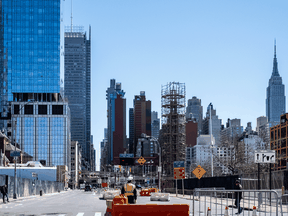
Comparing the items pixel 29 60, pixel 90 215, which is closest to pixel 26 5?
pixel 29 60

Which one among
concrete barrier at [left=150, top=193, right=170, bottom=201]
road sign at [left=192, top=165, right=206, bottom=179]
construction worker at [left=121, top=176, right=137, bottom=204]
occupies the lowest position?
concrete barrier at [left=150, top=193, right=170, bottom=201]

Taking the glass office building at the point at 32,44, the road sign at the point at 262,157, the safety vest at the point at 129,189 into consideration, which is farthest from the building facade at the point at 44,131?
the road sign at the point at 262,157

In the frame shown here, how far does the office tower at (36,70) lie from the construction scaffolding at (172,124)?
67988 mm

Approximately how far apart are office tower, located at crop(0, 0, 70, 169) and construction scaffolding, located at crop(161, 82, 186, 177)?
6799 cm

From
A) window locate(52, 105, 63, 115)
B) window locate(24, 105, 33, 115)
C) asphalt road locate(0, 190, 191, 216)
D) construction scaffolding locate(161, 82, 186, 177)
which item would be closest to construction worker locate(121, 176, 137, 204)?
asphalt road locate(0, 190, 191, 216)

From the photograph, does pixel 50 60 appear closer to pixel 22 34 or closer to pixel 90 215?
pixel 22 34

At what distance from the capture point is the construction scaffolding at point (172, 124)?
111312mm

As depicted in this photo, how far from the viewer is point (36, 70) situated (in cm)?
17038

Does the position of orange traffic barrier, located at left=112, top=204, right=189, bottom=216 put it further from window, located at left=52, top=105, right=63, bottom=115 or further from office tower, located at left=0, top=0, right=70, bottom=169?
window, located at left=52, top=105, right=63, bottom=115

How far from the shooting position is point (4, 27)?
16975 centimetres

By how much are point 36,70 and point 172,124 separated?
7823cm

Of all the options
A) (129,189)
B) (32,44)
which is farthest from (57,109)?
(129,189)

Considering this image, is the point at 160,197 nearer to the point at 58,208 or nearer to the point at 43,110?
the point at 58,208

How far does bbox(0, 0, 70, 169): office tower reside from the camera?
16938 cm
